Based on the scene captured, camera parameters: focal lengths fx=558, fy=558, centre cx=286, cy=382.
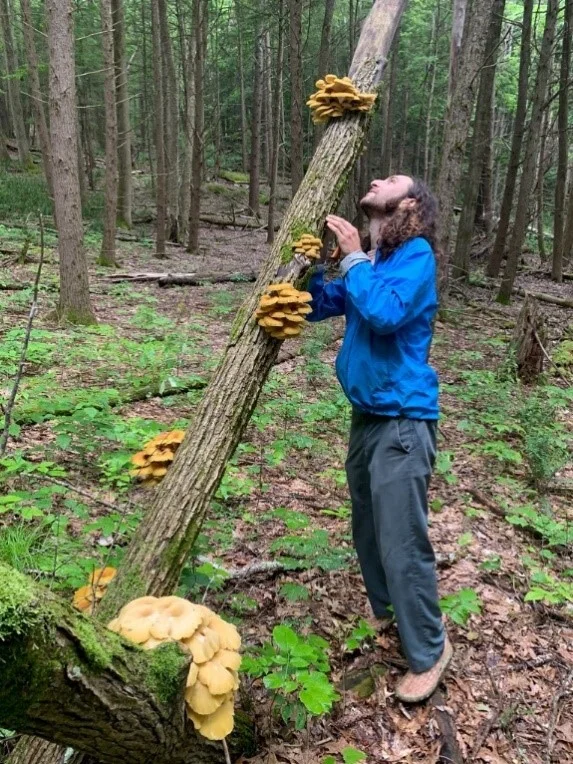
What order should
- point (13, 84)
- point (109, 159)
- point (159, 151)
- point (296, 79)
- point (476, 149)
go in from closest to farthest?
point (296, 79)
point (109, 159)
point (476, 149)
point (159, 151)
point (13, 84)

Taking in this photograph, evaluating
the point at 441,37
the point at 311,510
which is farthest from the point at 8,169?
the point at 311,510

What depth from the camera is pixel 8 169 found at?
2338 cm

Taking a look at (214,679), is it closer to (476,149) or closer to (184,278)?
(184,278)

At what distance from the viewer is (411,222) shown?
8.81 feet

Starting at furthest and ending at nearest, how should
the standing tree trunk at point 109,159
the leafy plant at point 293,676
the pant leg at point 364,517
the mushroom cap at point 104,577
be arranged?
the standing tree trunk at point 109,159, the pant leg at point 364,517, the mushroom cap at point 104,577, the leafy plant at point 293,676

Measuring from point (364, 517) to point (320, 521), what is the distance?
142 cm

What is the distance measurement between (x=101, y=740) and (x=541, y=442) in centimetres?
482

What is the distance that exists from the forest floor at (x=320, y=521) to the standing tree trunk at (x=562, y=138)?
9.01 metres

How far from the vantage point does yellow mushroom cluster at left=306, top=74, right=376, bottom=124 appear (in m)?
3.05

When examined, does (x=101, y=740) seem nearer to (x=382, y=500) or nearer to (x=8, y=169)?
(x=382, y=500)

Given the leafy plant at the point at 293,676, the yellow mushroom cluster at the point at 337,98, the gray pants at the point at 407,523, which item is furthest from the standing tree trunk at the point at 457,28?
the leafy plant at the point at 293,676

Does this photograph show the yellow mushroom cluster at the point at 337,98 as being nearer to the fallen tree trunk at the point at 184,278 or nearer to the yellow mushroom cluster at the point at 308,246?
the yellow mushroom cluster at the point at 308,246

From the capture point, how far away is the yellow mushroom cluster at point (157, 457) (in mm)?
2665

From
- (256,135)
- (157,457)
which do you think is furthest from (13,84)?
(157,457)
